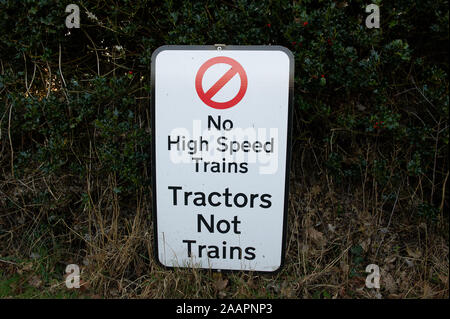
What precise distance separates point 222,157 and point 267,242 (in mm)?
588

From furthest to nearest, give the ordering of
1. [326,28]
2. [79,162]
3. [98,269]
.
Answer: [79,162] < [98,269] < [326,28]

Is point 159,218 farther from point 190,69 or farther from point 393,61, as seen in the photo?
point 393,61

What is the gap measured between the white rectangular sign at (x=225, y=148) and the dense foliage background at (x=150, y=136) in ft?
1.30

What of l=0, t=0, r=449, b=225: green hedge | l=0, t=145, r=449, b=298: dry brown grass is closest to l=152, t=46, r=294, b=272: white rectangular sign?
l=0, t=145, r=449, b=298: dry brown grass

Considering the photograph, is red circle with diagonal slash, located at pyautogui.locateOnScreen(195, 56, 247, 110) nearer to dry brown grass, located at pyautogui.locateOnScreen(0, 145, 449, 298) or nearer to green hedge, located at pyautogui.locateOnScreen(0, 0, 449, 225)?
green hedge, located at pyautogui.locateOnScreen(0, 0, 449, 225)

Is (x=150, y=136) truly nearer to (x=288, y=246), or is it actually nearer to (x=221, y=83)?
(x=221, y=83)

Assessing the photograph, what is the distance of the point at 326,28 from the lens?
239 cm

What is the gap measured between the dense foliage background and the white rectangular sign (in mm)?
397

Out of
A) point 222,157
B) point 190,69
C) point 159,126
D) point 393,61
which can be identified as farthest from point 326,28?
point 159,126

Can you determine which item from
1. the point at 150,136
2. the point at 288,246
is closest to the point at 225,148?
the point at 150,136

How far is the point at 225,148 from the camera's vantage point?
6.94 feet

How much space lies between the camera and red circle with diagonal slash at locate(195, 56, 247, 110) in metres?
2.08

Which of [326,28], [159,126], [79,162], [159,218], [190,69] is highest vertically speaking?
[326,28]

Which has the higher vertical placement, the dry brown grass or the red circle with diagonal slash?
the red circle with diagonal slash
